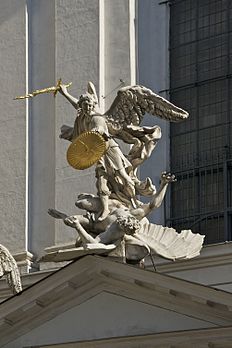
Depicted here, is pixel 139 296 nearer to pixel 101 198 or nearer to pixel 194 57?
pixel 101 198

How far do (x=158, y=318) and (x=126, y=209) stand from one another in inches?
76.0

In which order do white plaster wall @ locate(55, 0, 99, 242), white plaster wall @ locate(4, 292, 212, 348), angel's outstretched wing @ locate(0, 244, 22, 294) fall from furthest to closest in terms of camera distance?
1. white plaster wall @ locate(55, 0, 99, 242)
2. angel's outstretched wing @ locate(0, 244, 22, 294)
3. white plaster wall @ locate(4, 292, 212, 348)

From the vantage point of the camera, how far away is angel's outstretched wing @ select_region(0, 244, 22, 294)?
64.5 feet

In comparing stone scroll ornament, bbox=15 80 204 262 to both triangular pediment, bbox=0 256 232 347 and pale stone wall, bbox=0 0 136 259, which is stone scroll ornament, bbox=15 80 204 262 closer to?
triangular pediment, bbox=0 256 232 347

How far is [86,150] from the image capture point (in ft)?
63.4

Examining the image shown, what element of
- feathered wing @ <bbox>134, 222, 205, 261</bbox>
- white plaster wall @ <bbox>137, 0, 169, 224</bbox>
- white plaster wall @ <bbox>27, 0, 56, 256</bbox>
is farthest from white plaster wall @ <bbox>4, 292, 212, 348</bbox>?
white plaster wall @ <bbox>27, 0, 56, 256</bbox>

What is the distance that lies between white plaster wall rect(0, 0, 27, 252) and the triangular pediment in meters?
3.13

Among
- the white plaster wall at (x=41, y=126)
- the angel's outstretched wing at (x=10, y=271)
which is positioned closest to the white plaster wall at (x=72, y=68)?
the white plaster wall at (x=41, y=126)

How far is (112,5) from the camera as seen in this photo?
21656mm

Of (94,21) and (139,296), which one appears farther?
(94,21)

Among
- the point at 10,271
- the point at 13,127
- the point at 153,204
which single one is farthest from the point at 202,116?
the point at 10,271

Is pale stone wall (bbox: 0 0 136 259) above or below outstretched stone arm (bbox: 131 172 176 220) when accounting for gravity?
above

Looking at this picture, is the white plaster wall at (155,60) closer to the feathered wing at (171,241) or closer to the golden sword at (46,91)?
the golden sword at (46,91)

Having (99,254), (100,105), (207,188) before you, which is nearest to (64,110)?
(100,105)
